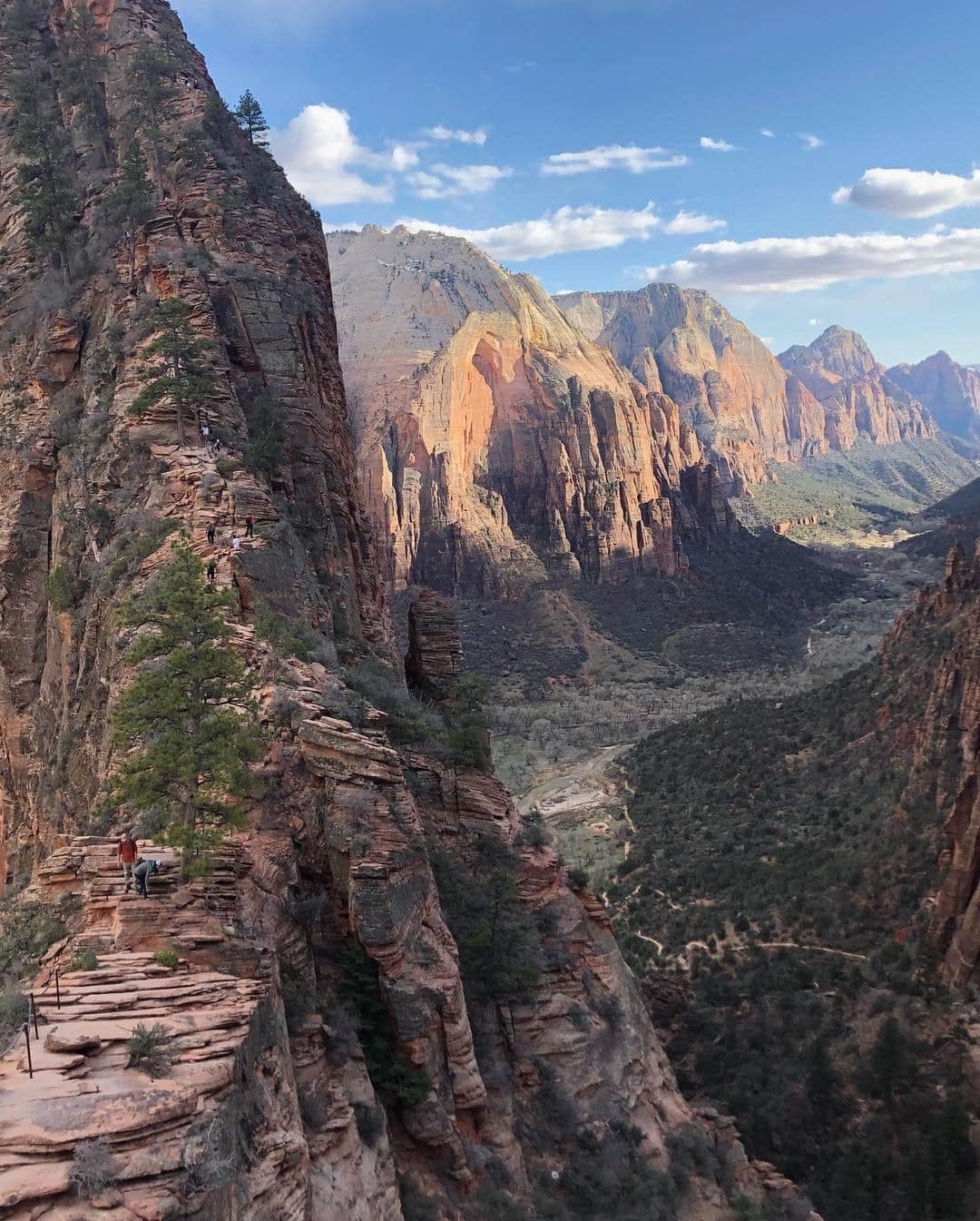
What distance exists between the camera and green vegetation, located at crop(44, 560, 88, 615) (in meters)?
23.2

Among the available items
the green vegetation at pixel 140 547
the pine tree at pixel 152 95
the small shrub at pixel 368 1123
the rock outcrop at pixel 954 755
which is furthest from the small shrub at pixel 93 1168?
the pine tree at pixel 152 95

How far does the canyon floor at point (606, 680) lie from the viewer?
225 ft

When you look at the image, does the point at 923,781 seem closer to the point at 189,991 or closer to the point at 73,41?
the point at 189,991

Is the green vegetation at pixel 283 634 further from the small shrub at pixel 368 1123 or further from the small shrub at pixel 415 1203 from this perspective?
the small shrub at pixel 415 1203

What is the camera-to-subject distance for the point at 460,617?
11694cm

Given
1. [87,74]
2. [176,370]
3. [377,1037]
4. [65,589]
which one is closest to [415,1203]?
[377,1037]

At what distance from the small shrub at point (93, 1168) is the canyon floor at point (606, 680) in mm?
48485

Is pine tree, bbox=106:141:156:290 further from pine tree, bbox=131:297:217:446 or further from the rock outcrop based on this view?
the rock outcrop

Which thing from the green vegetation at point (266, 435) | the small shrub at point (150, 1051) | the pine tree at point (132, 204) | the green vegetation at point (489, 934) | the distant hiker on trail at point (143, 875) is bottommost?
the green vegetation at point (489, 934)

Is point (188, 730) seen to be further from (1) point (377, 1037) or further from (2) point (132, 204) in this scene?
(2) point (132, 204)

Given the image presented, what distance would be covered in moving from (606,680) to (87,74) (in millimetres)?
81627

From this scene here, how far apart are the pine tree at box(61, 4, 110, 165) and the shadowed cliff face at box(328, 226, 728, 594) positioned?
79497 mm

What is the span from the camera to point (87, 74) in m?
38.0

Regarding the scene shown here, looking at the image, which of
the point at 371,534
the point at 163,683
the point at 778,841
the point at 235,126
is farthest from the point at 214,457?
the point at 778,841
